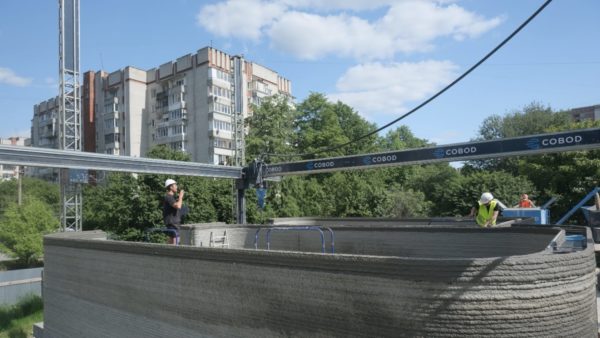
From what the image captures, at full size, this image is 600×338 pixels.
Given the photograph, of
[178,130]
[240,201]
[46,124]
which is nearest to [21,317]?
[240,201]

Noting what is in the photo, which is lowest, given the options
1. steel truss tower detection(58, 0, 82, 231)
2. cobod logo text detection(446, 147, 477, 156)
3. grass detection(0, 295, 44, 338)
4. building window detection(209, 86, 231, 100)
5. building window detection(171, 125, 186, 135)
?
grass detection(0, 295, 44, 338)

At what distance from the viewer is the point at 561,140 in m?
9.39

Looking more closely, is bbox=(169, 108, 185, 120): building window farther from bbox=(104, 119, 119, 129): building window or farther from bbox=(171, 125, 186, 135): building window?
bbox=(104, 119, 119, 129): building window

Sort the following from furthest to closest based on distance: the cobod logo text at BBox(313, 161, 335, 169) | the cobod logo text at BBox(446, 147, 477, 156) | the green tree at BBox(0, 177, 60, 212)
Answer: the green tree at BBox(0, 177, 60, 212) < the cobod logo text at BBox(313, 161, 335, 169) < the cobod logo text at BBox(446, 147, 477, 156)

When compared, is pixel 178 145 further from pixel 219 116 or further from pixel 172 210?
pixel 172 210

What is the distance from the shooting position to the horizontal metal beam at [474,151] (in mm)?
9086

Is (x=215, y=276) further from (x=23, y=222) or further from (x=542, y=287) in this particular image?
(x=23, y=222)

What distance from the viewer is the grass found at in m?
19.4

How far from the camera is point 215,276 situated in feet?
22.5

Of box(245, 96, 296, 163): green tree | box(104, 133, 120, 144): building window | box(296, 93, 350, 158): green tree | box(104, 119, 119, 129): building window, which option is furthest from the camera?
box(104, 119, 119, 129): building window

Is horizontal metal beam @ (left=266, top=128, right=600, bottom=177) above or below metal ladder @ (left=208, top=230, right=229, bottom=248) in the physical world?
above

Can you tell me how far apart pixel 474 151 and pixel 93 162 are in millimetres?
9183

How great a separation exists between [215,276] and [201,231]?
5.52 metres

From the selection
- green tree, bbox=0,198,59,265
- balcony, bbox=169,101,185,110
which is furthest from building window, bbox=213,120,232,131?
green tree, bbox=0,198,59,265
